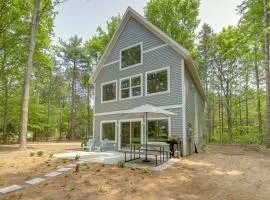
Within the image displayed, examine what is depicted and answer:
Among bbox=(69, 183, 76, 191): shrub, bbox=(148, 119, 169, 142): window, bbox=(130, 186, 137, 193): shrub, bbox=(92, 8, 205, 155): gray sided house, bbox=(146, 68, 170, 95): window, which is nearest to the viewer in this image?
bbox=(130, 186, 137, 193): shrub

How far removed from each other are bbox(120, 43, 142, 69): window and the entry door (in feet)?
13.1

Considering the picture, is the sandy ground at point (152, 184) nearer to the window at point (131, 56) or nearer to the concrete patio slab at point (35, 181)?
the concrete patio slab at point (35, 181)

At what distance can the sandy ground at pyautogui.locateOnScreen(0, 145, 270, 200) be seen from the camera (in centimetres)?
475

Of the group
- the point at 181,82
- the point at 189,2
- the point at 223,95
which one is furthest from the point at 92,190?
the point at 223,95

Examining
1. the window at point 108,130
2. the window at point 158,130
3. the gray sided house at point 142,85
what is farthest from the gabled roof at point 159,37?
the window at point 108,130

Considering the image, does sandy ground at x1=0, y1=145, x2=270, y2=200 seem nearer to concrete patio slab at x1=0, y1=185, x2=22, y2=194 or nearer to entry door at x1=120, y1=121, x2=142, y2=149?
concrete patio slab at x1=0, y1=185, x2=22, y2=194

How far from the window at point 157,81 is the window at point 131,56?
1445 millimetres

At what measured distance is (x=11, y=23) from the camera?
1706 cm

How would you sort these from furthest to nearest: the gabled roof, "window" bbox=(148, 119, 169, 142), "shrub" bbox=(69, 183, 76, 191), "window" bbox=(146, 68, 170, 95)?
"window" bbox=(146, 68, 170, 95) < "window" bbox=(148, 119, 169, 142) < the gabled roof < "shrub" bbox=(69, 183, 76, 191)

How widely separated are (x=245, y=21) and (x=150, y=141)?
11.8 m

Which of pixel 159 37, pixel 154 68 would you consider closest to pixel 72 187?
pixel 154 68

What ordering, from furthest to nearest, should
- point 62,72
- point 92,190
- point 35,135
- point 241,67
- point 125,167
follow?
point 62,72
point 35,135
point 241,67
point 125,167
point 92,190

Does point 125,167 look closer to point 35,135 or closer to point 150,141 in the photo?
point 150,141

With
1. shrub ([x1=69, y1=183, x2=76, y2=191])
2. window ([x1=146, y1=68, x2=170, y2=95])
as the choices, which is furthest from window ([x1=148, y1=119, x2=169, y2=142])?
shrub ([x1=69, y1=183, x2=76, y2=191])
